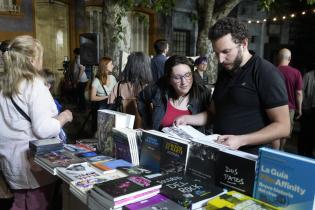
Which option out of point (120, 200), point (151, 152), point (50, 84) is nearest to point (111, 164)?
point (151, 152)

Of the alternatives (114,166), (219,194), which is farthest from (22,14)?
(219,194)

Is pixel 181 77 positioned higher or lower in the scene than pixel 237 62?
lower

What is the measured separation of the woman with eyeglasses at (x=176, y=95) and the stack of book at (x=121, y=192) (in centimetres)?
98

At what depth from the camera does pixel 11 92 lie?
1.82m

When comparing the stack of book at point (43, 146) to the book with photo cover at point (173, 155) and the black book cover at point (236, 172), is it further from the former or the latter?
the black book cover at point (236, 172)

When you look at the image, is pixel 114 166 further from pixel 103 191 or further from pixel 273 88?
pixel 273 88

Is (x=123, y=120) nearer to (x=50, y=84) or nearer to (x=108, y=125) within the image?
(x=108, y=125)

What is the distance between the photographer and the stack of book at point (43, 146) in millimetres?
1780

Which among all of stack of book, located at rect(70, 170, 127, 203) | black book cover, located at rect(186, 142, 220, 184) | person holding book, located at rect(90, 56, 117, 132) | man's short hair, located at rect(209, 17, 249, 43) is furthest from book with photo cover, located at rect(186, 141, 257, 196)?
person holding book, located at rect(90, 56, 117, 132)

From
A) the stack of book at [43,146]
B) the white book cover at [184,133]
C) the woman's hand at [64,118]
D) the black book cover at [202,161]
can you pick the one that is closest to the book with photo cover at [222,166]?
the black book cover at [202,161]

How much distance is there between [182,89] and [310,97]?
302 cm

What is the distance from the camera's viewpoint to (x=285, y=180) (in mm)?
1098

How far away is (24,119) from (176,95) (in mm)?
1055

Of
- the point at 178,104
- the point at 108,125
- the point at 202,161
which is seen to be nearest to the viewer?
the point at 202,161
